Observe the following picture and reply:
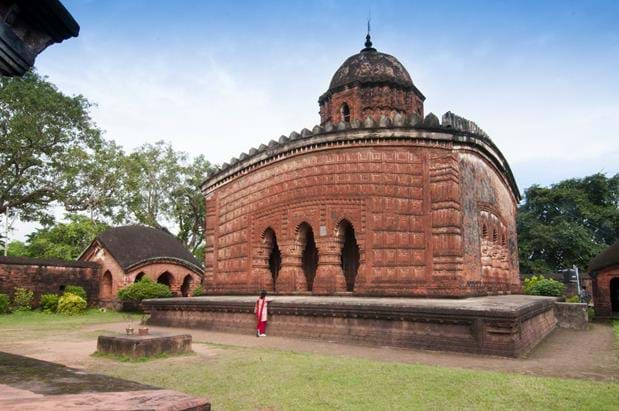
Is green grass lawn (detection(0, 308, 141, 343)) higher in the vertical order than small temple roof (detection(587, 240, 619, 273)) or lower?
lower

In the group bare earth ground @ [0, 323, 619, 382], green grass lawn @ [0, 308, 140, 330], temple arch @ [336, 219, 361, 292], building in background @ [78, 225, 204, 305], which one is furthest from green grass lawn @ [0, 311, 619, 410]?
building in background @ [78, 225, 204, 305]

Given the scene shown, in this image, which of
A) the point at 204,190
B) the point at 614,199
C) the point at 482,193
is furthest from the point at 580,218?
the point at 204,190

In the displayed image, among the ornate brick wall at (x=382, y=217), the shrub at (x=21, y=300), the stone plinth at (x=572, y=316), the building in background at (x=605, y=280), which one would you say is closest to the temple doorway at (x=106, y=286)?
the shrub at (x=21, y=300)

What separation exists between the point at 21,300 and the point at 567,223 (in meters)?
32.5

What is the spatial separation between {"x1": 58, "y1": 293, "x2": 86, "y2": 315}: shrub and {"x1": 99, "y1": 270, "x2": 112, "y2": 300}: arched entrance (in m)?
3.17

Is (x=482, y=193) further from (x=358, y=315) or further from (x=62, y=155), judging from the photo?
(x=62, y=155)

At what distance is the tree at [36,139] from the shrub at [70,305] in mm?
6555

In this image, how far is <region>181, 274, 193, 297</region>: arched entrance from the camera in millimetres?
25781

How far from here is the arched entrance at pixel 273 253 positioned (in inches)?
574

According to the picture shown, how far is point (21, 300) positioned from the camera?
766 inches

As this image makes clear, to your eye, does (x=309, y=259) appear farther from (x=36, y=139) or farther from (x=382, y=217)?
(x=36, y=139)

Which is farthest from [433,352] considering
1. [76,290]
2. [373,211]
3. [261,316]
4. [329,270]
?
[76,290]

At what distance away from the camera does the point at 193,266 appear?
25.8m

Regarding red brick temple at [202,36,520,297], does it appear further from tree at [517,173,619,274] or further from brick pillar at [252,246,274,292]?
tree at [517,173,619,274]
